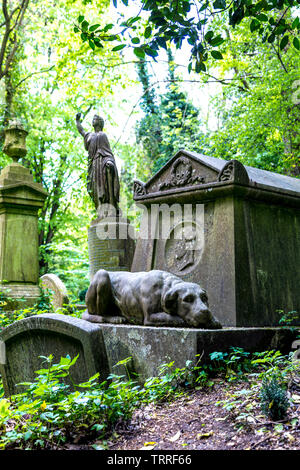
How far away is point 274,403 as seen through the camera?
9.27 ft

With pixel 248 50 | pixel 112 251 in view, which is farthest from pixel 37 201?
pixel 248 50

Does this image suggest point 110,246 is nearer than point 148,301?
No

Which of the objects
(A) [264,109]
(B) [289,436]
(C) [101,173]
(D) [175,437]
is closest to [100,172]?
(C) [101,173]

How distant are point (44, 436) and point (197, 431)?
3.10ft

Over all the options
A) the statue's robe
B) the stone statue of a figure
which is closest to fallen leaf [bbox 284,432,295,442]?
the stone statue of a figure

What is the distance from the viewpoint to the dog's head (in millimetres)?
4207

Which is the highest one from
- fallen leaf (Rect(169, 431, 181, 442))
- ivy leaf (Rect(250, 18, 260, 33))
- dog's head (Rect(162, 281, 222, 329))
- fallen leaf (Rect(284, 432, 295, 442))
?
ivy leaf (Rect(250, 18, 260, 33))

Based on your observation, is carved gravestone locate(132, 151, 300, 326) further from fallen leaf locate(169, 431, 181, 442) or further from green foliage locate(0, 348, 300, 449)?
fallen leaf locate(169, 431, 181, 442)

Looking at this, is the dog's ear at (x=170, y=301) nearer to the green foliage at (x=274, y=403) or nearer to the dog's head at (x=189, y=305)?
the dog's head at (x=189, y=305)

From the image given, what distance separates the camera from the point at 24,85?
19.0 m

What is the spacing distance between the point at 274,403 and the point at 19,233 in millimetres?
6657

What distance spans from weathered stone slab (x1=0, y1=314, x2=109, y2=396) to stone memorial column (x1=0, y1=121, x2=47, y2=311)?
397 centimetres

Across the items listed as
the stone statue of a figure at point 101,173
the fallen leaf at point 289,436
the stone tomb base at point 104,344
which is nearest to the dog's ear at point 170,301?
the stone tomb base at point 104,344

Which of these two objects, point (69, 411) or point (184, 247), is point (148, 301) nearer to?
point (184, 247)
